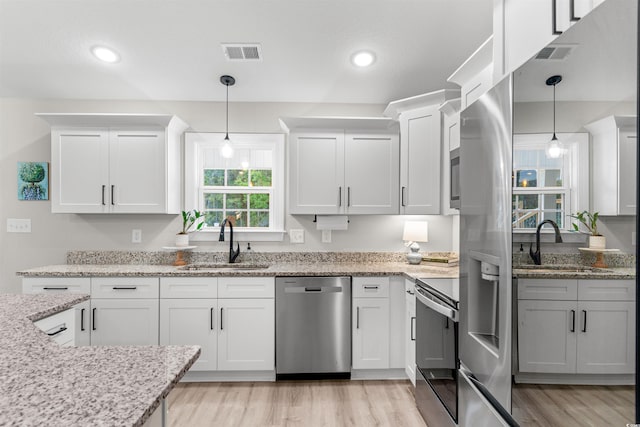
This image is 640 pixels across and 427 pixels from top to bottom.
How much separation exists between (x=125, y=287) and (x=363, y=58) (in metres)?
2.78

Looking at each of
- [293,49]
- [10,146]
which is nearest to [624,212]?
[293,49]

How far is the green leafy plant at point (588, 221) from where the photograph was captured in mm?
726

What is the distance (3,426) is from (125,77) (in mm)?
3248

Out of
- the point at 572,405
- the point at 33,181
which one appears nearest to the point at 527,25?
the point at 572,405

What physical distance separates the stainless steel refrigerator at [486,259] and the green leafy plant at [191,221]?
272 centimetres

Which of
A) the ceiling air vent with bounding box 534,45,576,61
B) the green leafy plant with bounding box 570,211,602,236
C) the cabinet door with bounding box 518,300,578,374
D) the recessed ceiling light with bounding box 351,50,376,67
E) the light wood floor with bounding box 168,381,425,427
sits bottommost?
the light wood floor with bounding box 168,381,425,427

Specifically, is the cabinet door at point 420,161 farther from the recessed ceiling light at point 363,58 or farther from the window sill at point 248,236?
the window sill at point 248,236

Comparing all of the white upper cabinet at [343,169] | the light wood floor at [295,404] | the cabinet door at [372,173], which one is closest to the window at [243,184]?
the white upper cabinet at [343,169]

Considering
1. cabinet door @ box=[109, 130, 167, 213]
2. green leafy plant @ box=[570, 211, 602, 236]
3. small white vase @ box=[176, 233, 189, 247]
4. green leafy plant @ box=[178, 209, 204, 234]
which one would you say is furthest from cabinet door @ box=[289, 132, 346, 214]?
green leafy plant @ box=[570, 211, 602, 236]

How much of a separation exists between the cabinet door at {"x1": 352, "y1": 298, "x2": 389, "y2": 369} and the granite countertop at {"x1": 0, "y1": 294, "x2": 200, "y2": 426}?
1.99m

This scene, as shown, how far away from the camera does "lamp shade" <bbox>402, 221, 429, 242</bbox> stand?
136 inches

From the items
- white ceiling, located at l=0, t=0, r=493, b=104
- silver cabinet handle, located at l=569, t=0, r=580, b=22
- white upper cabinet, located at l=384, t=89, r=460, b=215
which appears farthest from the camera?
white upper cabinet, located at l=384, t=89, r=460, b=215

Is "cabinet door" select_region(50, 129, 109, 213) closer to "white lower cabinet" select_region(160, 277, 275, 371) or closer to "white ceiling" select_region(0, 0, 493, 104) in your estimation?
"white ceiling" select_region(0, 0, 493, 104)

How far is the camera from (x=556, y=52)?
822mm
